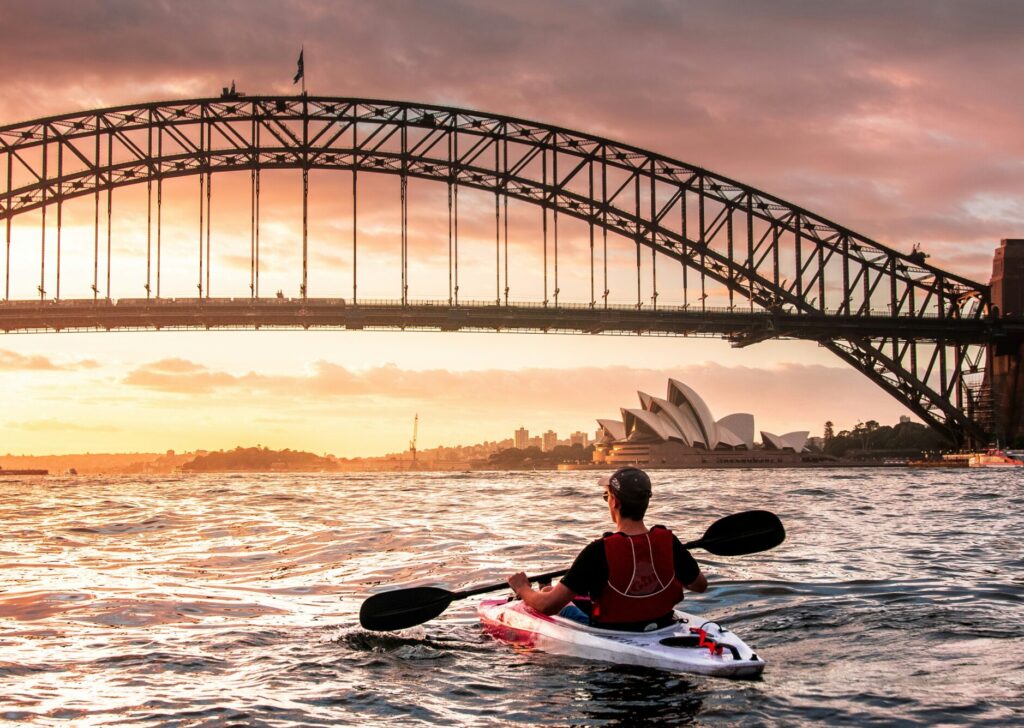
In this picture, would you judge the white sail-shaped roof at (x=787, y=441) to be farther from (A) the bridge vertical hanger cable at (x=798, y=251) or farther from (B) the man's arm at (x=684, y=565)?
(B) the man's arm at (x=684, y=565)

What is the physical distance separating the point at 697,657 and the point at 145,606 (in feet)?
20.8

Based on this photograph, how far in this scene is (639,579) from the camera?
789 centimetres

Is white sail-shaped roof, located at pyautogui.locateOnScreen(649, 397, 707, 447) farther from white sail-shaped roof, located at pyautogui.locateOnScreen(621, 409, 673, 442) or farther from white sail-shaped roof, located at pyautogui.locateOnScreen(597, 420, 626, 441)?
white sail-shaped roof, located at pyautogui.locateOnScreen(597, 420, 626, 441)

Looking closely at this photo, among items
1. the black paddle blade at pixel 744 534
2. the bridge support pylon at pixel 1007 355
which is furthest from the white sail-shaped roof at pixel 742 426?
the black paddle blade at pixel 744 534

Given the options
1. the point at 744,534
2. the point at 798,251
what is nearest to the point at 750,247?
the point at 798,251

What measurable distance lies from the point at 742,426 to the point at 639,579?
98858 mm

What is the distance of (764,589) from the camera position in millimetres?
12305

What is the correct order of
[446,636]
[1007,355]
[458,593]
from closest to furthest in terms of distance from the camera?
[458,593]
[446,636]
[1007,355]

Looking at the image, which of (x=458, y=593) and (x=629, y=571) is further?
(x=458, y=593)

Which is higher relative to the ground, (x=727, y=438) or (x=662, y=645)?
(x=727, y=438)

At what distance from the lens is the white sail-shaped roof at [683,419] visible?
318ft

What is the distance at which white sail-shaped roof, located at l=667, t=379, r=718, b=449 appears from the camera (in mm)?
97188

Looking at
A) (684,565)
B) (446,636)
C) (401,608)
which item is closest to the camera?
(684,565)

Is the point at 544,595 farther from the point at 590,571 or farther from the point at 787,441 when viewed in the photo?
the point at 787,441
